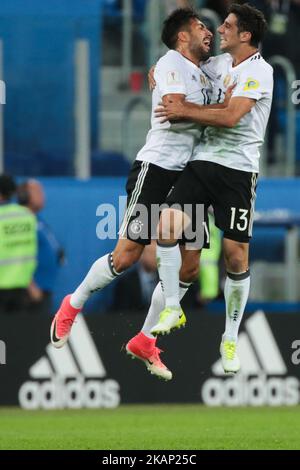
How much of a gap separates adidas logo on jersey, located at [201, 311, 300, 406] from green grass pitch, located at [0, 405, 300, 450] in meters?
0.24

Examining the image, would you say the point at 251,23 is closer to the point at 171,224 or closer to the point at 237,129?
the point at 237,129

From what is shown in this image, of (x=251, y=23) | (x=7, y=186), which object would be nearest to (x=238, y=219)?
(x=251, y=23)

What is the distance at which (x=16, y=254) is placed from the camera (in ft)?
58.9

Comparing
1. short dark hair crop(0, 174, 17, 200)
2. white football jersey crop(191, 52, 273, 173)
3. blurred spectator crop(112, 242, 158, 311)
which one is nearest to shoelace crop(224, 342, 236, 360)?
white football jersey crop(191, 52, 273, 173)

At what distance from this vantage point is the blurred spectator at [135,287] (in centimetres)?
1827

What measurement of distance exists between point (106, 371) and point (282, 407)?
75.5 inches

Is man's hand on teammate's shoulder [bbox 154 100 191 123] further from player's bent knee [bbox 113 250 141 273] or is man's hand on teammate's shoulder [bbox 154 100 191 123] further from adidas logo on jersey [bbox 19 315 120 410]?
adidas logo on jersey [bbox 19 315 120 410]

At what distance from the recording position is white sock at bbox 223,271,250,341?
44.1ft

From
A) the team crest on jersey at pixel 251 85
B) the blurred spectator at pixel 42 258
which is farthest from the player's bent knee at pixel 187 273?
the blurred spectator at pixel 42 258

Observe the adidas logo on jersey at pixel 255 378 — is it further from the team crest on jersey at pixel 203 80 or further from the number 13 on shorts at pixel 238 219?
the team crest on jersey at pixel 203 80

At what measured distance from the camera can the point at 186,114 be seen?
42.0ft

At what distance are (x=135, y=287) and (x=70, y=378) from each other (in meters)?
1.20

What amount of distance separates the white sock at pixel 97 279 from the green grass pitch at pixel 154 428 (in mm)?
1387
